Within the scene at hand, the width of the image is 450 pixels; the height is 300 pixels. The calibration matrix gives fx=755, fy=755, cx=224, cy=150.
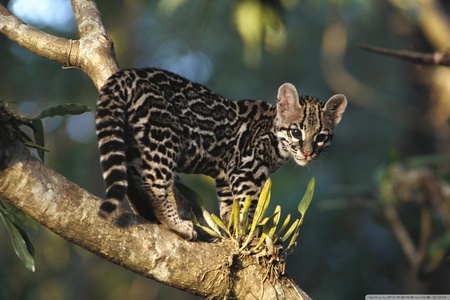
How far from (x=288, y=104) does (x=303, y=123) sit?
255 mm

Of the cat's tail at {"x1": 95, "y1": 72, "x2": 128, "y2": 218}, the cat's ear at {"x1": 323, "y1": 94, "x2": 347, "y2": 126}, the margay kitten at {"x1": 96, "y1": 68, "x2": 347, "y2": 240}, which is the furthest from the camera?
the cat's ear at {"x1": 323, "y1": 94, "x2": 347, "y2": 126}

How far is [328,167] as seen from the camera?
1298 inches

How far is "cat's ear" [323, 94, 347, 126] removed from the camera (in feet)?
24.1

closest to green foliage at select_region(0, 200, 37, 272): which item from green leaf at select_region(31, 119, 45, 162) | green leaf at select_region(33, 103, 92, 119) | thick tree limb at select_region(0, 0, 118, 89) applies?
Result: green leaf at select_region(31, 119, 45, 162)

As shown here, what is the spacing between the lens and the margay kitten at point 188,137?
5789 mm

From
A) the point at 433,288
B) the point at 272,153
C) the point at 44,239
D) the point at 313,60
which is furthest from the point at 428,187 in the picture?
the point at 313,60

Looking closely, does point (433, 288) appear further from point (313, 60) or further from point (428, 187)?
point (313, 60)

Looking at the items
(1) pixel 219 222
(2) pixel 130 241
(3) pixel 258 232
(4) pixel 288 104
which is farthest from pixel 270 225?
(4) pixel 288 104

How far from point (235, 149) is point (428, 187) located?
4.89m

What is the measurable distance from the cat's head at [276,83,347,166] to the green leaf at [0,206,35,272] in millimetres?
2599

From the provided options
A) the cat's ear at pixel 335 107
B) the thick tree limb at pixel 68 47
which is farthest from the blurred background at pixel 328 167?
the cat's ear at pixel 335 107

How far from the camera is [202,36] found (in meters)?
37.0

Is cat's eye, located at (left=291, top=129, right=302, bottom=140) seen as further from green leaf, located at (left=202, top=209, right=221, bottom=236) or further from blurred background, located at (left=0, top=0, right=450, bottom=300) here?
blurred background, located at (left=0, top=0, right=450, bottom=300)

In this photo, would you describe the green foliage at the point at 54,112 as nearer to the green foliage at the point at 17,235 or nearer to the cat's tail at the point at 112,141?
the cat's tail at the point at 112,141
